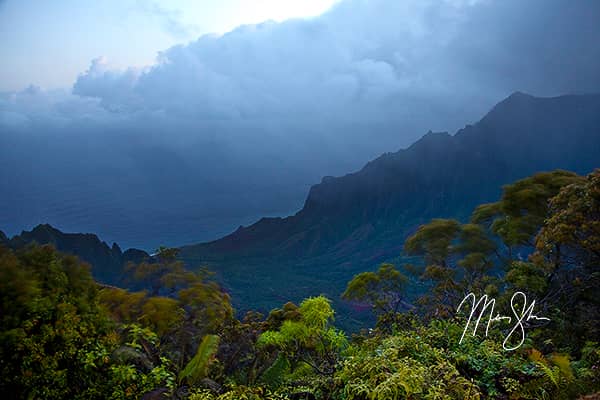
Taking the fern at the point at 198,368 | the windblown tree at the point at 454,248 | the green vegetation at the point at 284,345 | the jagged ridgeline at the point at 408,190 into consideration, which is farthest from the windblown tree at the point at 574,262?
the jagged ridgeline at the point at 408,190

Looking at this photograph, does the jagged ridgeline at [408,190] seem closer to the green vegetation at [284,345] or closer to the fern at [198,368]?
the green vegetation at [284,345]

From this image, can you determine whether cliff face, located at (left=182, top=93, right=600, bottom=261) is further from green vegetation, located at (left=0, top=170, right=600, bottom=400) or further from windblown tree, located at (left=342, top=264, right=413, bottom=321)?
green vegetation, located at (left=0, top=170, right=600, bottom=400)

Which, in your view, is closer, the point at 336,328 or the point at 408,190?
the point at 336,328

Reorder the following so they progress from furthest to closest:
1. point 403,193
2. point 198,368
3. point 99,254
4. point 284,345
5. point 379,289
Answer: point 403,193, point 99,254, point 379,289, point 284,345, point 198,368

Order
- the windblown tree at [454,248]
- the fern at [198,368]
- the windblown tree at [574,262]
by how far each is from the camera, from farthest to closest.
→ the windblown tree at [454,248]
the windblown tree at [574,262]
the fern at [198,368]

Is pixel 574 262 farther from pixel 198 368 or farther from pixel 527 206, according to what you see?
pixel 198 368

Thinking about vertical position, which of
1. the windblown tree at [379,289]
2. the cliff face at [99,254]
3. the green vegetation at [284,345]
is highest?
the cliff face at [99,254]

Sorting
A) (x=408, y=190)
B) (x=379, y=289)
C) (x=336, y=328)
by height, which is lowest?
(x=379, y=289)

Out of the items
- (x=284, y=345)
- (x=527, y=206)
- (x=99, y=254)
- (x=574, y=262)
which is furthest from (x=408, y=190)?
(x=284, y=345)

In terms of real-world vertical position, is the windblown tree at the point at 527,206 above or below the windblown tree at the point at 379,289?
above

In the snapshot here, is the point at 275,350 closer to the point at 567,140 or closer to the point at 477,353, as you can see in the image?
the point at 477,353

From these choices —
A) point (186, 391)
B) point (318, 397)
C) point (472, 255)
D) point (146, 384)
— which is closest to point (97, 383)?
point (146, 384)

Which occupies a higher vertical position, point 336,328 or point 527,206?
Answer: point 527,206

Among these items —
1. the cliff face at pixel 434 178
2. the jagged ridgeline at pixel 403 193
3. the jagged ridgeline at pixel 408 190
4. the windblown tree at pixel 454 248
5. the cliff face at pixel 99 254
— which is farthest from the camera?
the cliff face at pixel 434 178
